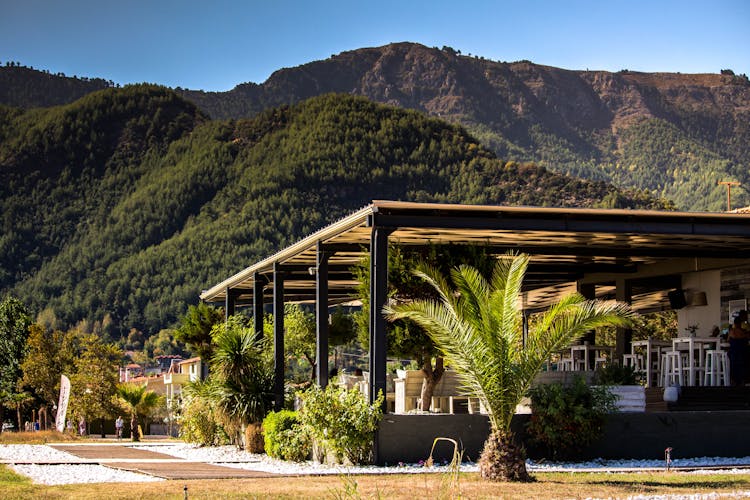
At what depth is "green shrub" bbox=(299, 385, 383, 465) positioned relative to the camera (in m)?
13.9

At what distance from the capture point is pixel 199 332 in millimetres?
26984

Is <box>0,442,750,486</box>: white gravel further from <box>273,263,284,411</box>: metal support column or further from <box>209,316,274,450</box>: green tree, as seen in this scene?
<box>273,263,284,411</box>: metal support column

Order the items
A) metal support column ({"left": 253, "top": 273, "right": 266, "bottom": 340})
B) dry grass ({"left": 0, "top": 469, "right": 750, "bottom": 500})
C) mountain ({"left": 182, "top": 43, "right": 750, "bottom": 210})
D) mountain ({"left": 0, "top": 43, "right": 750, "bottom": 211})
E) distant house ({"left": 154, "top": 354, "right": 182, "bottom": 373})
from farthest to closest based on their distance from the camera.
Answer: mountain ({"left": 0, "top": 43, "right": 750, "bottom": 211}) < mountain ({"left": 182, "top": 43, "right": 750, "bottom": 210}) < distant house ({"left": 154, "top": 354, "right": 182, "bottom": 373}) < metal support column ({"left": 253, "top": 273, "right": 266, "bottom": 340}) < dry grass ({"left": 0, "top": 469, "right": 750, "bottom": 500})

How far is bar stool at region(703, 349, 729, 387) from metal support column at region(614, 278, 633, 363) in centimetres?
370

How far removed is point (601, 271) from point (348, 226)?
9.27 metres

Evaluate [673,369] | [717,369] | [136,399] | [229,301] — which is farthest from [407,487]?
[136,399]

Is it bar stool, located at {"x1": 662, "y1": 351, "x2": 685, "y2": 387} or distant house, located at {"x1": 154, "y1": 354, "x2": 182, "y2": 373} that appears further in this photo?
distant house, located at {"x1": 154, "y1": 354, "x2": 182, "y2": 373}

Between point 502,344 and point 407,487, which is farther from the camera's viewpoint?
point 502,344

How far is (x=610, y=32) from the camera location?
67.6m

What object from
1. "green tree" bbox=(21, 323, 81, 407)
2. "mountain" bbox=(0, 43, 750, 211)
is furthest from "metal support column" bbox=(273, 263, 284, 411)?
"mountain" bbox=(0, 43, 750, 211)

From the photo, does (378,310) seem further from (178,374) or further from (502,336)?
(178,374)

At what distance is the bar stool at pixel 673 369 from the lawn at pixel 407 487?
20.2 feet

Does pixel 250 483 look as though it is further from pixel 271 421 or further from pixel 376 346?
pixel 271 421

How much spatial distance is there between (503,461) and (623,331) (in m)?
11.3
